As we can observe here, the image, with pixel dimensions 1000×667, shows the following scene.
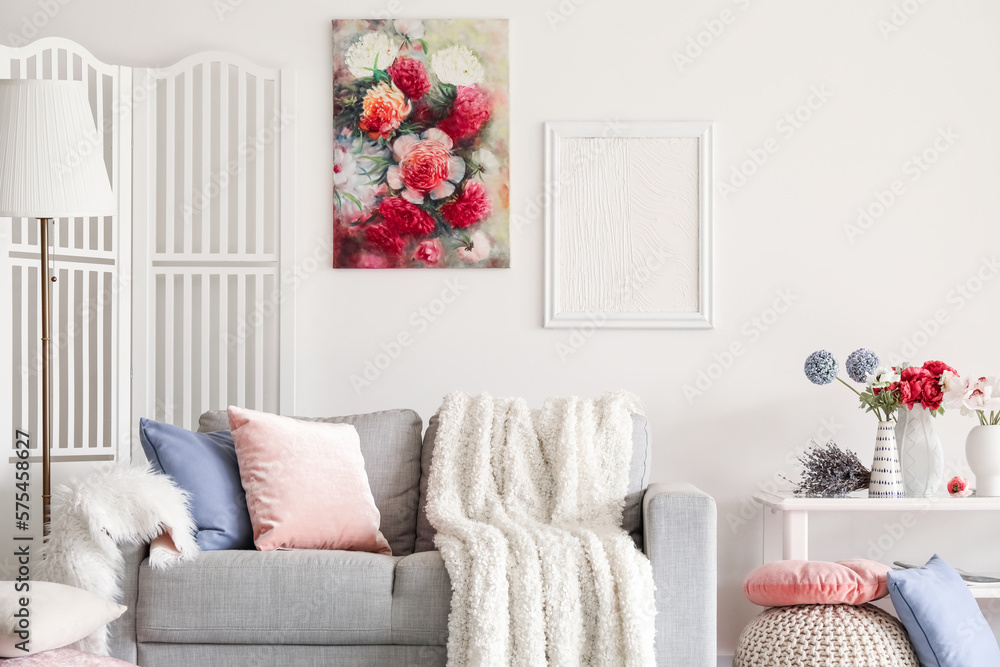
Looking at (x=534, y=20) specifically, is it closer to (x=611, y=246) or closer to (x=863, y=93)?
(x=611, y=246)

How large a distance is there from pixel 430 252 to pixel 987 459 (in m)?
1.93

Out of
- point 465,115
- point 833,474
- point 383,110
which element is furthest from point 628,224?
point 833,474

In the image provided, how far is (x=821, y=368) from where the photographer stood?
271cm

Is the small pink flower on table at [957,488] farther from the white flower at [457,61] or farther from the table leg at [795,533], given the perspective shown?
the white flower at [457,61]

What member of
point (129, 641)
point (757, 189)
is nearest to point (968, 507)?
point (757, 189)

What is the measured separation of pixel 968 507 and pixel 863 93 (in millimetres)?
1437

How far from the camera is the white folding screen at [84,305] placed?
9.18 ft

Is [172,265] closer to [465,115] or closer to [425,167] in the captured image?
[425,167]

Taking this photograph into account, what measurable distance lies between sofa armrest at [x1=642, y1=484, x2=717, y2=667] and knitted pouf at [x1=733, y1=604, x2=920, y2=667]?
0.81 ft

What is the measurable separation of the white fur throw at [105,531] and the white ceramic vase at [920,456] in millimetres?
2120

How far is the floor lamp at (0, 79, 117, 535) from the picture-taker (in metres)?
2.37

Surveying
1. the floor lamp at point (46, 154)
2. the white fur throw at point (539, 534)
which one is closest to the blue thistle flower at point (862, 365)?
the white fur throw at point (539, 534)

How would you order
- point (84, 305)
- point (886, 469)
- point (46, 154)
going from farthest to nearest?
point (84, 305), point (886, 469), point (46, 154)
